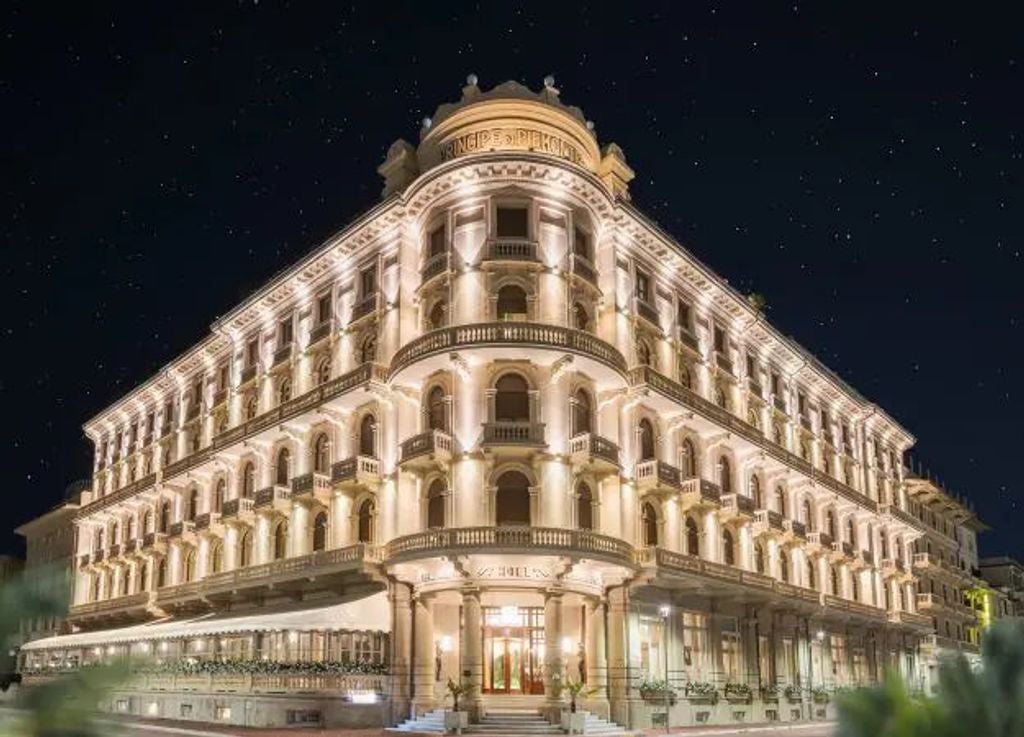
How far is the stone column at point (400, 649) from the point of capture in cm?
3647

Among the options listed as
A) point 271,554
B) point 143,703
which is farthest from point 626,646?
point 143,703

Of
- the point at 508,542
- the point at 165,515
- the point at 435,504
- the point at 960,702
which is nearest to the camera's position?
the point at 960,702

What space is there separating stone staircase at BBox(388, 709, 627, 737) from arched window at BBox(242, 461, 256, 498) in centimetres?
1609

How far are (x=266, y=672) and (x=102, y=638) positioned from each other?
14709 millimetres

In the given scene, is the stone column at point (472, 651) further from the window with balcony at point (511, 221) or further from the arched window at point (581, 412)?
the window with balcony at point (511, 221)

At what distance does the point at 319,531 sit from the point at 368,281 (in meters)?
10.5

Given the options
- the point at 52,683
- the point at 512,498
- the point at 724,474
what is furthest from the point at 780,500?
the point at 52,683

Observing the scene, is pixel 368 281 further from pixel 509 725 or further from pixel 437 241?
pixel 509 725

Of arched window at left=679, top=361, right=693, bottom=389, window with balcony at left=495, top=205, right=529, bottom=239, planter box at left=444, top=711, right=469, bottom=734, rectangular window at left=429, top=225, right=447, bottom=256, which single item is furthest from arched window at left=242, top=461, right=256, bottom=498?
arched window at left=679, top=361, right=693, bottom=389

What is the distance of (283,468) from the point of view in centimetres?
4606

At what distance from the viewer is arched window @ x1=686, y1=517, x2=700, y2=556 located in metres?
43.5

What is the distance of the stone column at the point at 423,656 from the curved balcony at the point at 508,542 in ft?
9.85

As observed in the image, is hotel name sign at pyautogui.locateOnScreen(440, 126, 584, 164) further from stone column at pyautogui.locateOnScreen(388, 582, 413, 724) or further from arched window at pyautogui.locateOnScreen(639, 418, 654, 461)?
stone column at pyautogui.locateOnScreen(388, 582, 413, 724)

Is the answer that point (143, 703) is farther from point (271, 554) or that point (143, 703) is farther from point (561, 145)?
point (561, 145)
